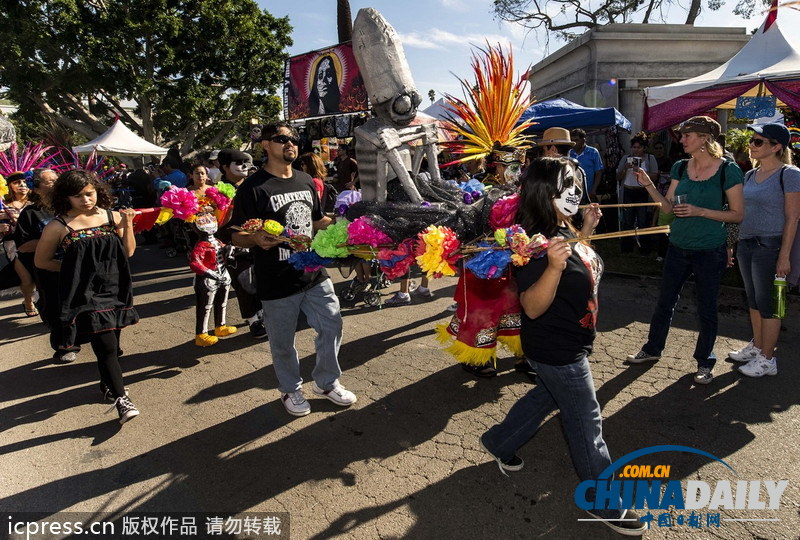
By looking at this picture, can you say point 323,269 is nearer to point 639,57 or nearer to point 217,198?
point 217,198

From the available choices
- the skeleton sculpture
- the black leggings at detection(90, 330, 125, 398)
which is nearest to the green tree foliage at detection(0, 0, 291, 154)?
the skeleton sculpture

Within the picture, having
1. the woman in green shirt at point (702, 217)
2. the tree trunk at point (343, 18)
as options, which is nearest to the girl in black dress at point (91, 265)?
the woman in green shirt at point (702, 217)

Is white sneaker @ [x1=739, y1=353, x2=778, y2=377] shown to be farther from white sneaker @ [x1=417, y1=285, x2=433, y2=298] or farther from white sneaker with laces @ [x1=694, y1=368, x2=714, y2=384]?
white sneaker @ [x1=417, y1=285, x2=433, y2=298]

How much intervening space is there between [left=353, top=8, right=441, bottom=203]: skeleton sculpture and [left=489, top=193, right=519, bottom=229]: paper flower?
4.41ft

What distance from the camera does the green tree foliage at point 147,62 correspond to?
19.9 m

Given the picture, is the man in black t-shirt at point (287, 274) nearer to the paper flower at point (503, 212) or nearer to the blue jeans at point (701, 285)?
the paper flower at point (503, 212)

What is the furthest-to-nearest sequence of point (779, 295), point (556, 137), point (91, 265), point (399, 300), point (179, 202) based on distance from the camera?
point (399, 300)
point (179, 202)
point (556, 137)
point (779, 295)
point (91, 265)

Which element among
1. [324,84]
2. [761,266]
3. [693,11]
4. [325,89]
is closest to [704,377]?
[761,266]

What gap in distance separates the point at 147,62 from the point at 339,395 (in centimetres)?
2369

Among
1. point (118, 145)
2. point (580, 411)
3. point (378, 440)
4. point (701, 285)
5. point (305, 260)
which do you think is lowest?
point (378, 440)

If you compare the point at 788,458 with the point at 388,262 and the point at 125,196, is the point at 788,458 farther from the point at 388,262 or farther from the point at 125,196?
the point at 125,196

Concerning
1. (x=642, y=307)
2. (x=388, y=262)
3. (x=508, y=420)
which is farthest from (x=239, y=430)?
(x=642, y=307)

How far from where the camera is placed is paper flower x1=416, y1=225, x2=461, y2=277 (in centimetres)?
268

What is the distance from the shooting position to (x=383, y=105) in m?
4.40
